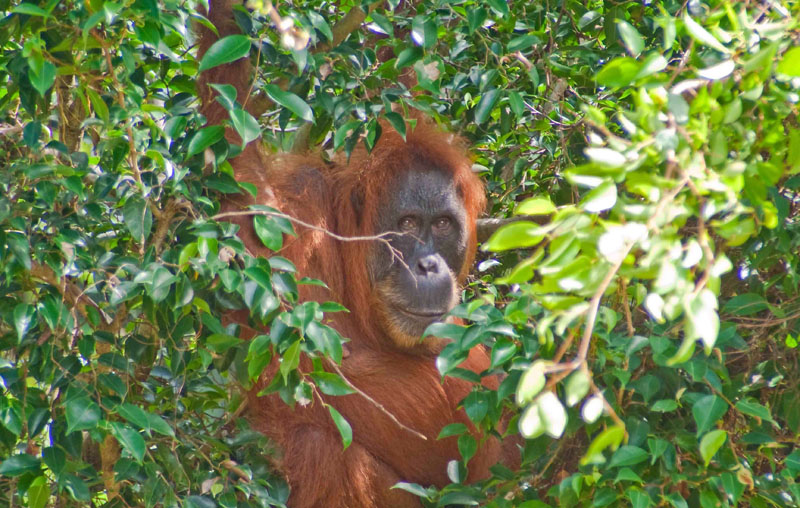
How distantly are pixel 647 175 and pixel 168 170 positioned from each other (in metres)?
1.85

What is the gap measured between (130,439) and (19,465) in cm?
42

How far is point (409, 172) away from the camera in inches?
187

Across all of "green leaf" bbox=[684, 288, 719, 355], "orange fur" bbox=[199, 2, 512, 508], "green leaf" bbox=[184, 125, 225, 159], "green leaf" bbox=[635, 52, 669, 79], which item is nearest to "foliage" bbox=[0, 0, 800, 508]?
"green leaf" bbox=[184, 125, 225, 159]

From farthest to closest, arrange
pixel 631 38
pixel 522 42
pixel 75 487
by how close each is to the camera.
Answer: pixel 522 42 → pixel 75 487 → pixel 631 38

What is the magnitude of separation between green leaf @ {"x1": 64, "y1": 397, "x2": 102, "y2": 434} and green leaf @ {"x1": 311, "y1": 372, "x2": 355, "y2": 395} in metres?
0.70

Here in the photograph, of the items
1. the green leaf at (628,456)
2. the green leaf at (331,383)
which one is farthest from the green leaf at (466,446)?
the green leaf at (628,456)

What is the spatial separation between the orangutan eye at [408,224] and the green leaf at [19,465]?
7.58 feet

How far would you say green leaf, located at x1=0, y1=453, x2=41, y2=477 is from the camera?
2807mm

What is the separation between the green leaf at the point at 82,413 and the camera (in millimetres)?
2729

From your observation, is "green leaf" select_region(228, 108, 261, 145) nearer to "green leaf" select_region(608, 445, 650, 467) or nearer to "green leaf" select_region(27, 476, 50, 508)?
"green leaf" select_region(27, 476, 50, 508)

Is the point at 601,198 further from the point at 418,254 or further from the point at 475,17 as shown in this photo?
the point at 418,254

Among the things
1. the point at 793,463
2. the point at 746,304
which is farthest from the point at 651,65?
the point at 793,463

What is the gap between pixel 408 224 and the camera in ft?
15.5

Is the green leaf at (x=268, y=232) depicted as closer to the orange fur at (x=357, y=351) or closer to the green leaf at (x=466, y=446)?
the orange fur at (x=357, y=351)
